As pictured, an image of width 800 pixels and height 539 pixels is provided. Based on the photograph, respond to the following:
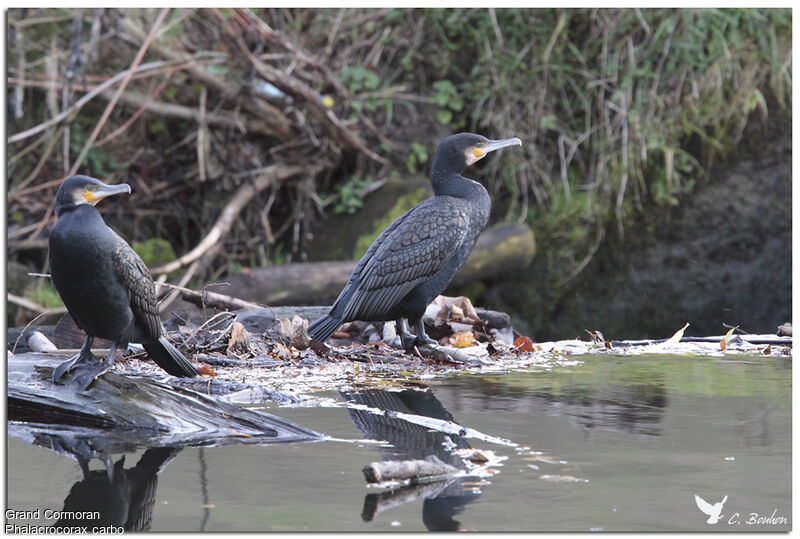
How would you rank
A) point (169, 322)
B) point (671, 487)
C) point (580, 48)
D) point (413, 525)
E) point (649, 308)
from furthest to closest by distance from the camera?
point (580, 48) → point (649, 308) → point (169, 322) → point (671, 487) → point (413, 525)

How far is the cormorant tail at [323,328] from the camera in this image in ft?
12.8

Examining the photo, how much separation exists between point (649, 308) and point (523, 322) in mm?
894

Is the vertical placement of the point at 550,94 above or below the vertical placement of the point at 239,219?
above

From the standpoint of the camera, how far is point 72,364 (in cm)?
271

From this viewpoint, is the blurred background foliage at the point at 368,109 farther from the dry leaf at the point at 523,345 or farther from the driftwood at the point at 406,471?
the driftwood at the point at 406,471

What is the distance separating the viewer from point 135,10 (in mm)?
6996

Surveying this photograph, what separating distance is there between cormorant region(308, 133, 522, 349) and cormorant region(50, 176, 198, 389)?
3.90ft

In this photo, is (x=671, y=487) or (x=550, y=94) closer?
(x=671, y=487)

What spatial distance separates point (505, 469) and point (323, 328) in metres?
1.79

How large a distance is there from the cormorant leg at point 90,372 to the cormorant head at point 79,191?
1.47 ft

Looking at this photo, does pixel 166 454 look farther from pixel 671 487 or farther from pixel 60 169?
pixel 60 169

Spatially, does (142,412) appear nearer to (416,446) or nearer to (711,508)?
(416,446)

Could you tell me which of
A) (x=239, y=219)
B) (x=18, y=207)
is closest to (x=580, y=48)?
(x=239, y=219)

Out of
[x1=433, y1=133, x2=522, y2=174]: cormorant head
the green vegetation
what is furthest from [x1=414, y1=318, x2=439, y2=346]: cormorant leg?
the green vegetation
